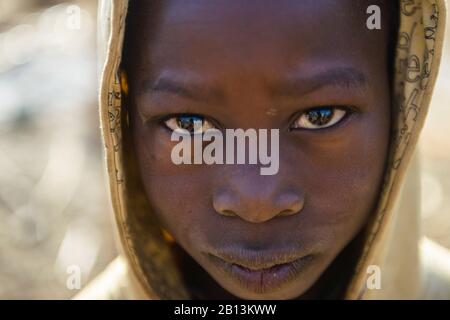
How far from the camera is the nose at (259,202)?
128cm

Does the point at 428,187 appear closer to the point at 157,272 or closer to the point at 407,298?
the point at 407,298

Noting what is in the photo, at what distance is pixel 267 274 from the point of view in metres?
1.38

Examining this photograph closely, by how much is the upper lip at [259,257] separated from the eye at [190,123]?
0.19m

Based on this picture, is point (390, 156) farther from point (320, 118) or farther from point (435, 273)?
point (435, 273)

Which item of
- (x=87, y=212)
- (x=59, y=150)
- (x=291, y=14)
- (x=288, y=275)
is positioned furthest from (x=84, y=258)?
(x=291, y=14)

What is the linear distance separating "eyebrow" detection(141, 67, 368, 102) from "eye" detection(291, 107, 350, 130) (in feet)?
0.17

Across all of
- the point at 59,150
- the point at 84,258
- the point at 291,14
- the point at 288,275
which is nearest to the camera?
the point at 291,14

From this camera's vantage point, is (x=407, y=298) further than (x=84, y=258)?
No

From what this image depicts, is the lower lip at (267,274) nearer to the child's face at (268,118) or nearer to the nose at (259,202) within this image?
the child's face at (268,118)

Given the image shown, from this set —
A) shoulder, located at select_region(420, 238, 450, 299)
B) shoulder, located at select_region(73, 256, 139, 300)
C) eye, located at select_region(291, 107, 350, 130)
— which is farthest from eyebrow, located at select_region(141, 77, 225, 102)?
shoulder, located at select_region(420, 238, 450, 299)

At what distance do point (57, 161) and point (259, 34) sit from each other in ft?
6.42

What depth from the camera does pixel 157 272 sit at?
1.67 m

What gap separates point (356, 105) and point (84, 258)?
60.5 inches

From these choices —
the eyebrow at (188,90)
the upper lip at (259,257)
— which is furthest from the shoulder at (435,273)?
the eyebrow at (188,90)
